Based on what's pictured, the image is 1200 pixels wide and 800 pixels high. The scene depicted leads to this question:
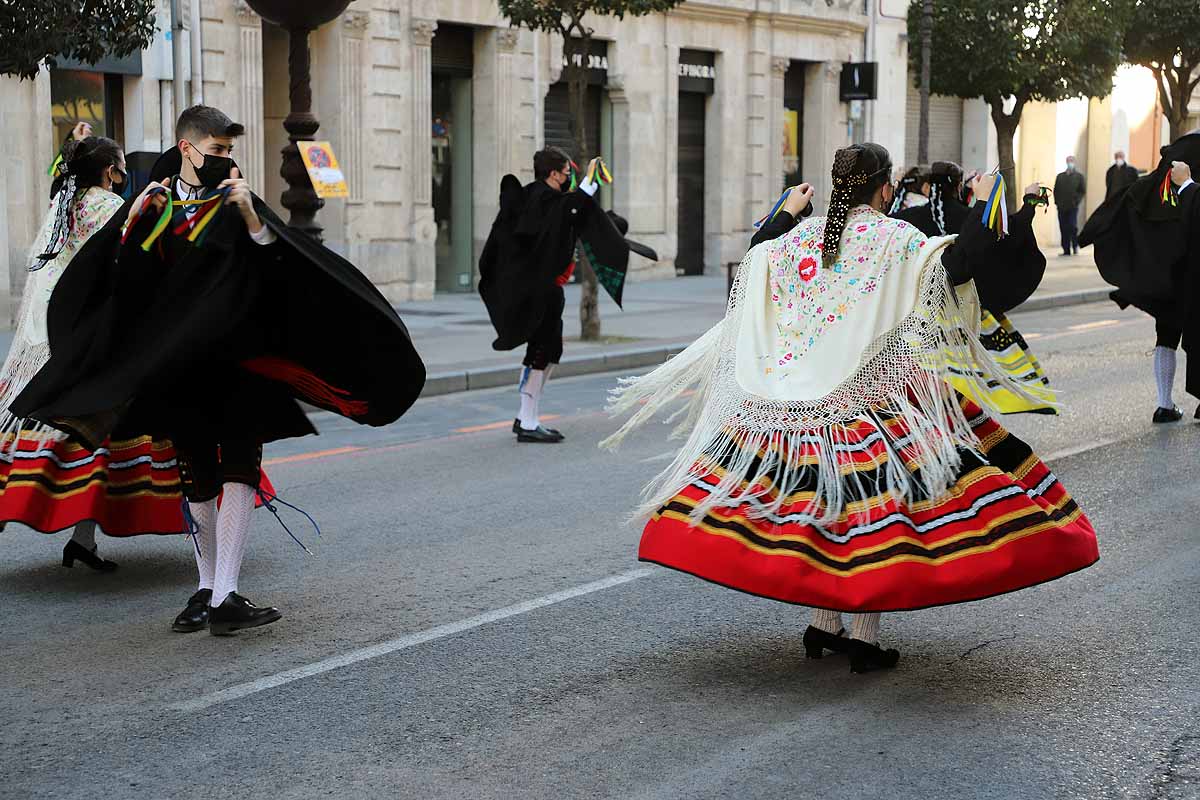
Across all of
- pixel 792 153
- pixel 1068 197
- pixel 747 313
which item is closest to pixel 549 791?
pixel 747 313

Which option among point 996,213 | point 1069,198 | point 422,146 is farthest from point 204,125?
point 1069,198

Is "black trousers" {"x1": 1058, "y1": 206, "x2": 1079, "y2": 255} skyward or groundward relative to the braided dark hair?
groundward

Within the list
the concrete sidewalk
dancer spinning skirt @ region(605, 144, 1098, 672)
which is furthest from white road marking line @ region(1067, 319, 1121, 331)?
dancer spinning skirt @ region(605, 144, 1098, 672)

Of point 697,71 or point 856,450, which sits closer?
point 856,450

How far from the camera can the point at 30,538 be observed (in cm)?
759

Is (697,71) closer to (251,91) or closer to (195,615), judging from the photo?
(251,91)

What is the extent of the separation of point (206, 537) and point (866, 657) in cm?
239

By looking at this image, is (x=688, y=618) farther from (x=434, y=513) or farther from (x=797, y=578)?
(x=434, y=513)

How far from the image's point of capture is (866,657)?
5.39 metres

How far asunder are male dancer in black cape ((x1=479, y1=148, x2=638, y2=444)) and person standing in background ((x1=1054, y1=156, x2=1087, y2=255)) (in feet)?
69.1

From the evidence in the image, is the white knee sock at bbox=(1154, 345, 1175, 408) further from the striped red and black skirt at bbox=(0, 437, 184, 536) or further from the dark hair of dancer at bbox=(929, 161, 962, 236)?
the striped red and black skirt at bbox=(0, 437, 184, 536)

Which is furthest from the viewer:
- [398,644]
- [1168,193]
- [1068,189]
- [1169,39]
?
[1068,189]

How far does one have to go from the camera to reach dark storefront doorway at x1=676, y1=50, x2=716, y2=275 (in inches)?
1032

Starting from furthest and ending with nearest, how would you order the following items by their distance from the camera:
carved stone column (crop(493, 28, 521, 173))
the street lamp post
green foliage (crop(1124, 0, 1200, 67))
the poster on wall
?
green foliage (crop(1124, 0, 1200, 67))
carved stone column (crop(493, 28, 521, 173))
the poster on wall
the street lamp post
